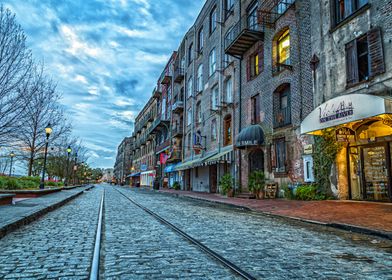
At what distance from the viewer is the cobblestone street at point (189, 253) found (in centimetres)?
359

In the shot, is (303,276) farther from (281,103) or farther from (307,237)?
(281,103)

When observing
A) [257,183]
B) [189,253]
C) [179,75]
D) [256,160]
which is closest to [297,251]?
[189,253]

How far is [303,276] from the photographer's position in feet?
11.5

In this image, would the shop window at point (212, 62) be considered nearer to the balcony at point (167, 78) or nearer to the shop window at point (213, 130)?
the shop window at point (213, 130)

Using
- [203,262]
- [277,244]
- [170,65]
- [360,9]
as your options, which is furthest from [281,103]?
[170,65]

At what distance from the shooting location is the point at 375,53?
10773 mm

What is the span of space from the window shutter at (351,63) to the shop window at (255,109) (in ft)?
24.3

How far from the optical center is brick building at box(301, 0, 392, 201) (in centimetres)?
1041

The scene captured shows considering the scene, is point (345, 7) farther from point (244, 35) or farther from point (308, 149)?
point (244, 35)

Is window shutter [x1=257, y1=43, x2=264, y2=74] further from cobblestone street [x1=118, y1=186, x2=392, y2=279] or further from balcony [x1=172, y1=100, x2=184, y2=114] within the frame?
balcony [x1=172, y1=100, x2=184, y2=114]

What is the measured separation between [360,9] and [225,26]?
14926 millimetres

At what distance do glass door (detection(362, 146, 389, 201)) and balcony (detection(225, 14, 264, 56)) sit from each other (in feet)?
33.5

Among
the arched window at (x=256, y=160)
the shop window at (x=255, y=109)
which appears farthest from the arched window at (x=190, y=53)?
the arched window at (x=256, y=160)

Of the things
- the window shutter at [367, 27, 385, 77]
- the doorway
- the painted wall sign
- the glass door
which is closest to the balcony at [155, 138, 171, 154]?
the doorway
